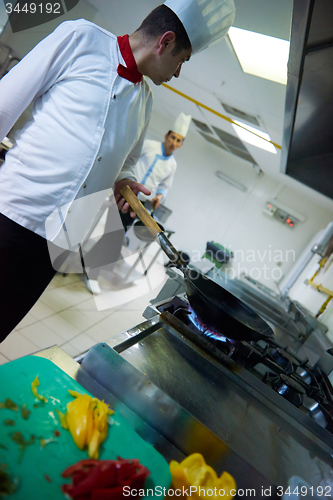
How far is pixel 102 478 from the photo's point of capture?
0.40 metres

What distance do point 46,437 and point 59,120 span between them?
784 millimetres

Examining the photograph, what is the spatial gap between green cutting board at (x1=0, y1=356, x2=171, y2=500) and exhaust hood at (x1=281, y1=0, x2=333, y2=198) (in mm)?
1069

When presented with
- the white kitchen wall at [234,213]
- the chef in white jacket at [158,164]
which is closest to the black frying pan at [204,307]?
the chef in white jacket at [158,164]

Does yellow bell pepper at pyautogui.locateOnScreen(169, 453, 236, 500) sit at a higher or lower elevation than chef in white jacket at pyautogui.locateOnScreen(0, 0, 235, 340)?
lower

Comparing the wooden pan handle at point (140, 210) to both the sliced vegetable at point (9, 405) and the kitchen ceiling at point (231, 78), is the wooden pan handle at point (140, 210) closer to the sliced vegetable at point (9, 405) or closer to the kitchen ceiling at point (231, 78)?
the sliced vegetable at point (9, 405)

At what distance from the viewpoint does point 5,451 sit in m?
0.40

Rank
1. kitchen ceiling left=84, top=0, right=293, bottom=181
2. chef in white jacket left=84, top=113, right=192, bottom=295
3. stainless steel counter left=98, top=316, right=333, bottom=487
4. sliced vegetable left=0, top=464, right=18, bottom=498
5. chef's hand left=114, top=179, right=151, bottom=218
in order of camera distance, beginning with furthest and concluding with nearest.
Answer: chef in white jacket left=84, top=113, right=192, bottom=295 < kitchen ceiling left=84, top=0, right=293, bottom=181 < chef's hand left=114, top=179, right=151, bottom=218 < stainless steel counter left=98, top=316, right=333, bottom=487 < sliced vegetable left=0, top=464, right=18, bottom=498

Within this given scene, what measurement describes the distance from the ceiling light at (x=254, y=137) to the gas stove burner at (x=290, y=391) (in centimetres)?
288

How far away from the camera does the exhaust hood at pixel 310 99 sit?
85 cm

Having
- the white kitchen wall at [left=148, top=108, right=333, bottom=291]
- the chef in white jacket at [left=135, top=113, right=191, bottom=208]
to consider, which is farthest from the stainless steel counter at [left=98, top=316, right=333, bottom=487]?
the white kitchen wall at [left=148, top=108, right=333, bottom=291]

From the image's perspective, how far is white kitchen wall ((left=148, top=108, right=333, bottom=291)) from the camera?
546 cm

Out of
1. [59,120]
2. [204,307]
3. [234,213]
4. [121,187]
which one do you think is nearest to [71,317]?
[121,187]

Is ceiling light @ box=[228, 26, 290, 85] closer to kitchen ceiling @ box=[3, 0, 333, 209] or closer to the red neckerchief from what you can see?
kitchen ceiling @ box=[3, 0, 333, 209]

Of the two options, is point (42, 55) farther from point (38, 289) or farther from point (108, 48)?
point (38, 289)
